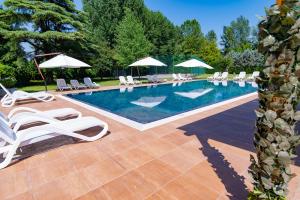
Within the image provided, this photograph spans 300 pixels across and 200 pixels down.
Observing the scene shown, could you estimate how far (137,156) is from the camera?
4.11 metres

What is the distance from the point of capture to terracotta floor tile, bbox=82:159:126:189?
10.8 ft

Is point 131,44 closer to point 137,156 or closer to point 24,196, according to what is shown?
point 137,156

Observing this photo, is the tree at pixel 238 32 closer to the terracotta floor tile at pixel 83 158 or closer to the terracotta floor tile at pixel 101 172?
the terracotta floor tile at pixel 83 158

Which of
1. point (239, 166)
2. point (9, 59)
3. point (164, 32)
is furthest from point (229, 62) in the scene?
point (239, 166)

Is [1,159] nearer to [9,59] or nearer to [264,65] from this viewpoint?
[264,65]

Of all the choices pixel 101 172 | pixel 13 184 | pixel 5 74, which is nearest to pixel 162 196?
pixel 101 172

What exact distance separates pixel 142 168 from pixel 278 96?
2.69 meters

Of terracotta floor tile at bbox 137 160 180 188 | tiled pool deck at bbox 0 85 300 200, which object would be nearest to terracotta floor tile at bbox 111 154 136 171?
tiled pool deck at bbox 0 85 300 200

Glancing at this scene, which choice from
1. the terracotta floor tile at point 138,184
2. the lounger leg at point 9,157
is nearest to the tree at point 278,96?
the terracotta floor tile at point 138,184

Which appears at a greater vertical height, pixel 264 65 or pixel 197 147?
pixel 264 65

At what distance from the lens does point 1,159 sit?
4.26 metres

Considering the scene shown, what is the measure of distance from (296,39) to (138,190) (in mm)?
2723

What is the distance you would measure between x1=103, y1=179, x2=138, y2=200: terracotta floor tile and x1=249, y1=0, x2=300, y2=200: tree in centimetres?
185

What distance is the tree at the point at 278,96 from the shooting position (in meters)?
1.51
